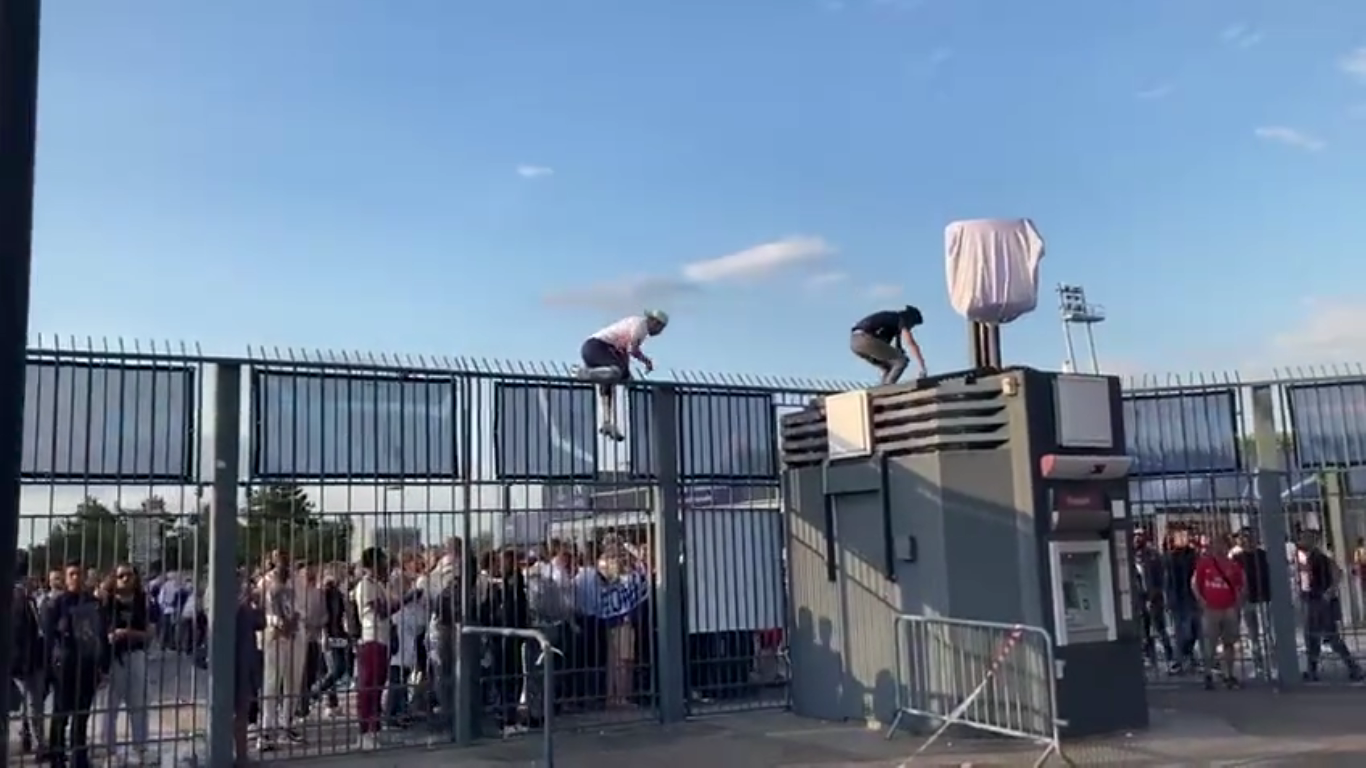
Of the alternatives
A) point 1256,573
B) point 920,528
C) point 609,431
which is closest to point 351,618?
point 609,431

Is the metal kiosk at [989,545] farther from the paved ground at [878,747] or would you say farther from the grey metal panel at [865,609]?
the paved ground at [878,747]

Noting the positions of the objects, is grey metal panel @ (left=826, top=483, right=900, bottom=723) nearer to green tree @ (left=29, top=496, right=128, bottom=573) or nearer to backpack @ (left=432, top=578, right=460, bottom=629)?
backpack @ (left=432, top=578, right=460, bottom=629)

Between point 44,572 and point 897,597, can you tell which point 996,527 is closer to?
point 897,597

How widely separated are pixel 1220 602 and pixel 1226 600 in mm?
68

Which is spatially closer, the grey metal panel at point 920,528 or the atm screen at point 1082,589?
the atm screen at point 1082,589

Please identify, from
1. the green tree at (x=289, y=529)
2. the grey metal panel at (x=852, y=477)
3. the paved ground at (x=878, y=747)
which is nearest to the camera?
the paved ground at (x=878, y=747)

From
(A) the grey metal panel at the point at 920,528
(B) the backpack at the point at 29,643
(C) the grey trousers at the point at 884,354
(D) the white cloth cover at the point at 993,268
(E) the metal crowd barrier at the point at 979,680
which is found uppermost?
(D) the white cloth cover at the point at 993,268

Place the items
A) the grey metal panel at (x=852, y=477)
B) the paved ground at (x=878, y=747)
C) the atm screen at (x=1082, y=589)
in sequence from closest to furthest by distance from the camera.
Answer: the paved ground at (x=878, y=747) → the atm screen at (x=1082, y=589) → the grey metal panel at (x=852, y=477)

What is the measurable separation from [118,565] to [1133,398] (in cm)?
1105

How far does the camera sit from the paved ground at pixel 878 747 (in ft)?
34.5

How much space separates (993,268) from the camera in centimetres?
1227

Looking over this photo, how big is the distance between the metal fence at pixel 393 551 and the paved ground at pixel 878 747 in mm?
615

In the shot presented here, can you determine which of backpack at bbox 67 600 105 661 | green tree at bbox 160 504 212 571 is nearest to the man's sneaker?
green tree at bbox 160 504 212 571

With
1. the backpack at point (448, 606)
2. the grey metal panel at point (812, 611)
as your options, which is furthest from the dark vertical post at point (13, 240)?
the grey metal panel at point (812, 611)
